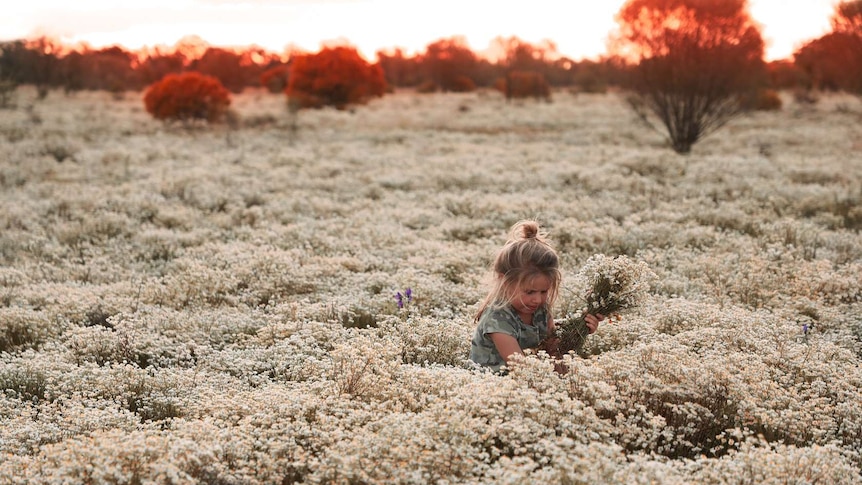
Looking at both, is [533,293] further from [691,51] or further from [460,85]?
[460,85]

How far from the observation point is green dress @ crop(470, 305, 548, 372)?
17.2ft

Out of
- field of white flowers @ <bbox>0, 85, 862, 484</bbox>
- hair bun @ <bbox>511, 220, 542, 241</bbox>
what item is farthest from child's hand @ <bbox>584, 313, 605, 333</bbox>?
hair bun @ <bbox>511, 220, 542, 241</bbox>

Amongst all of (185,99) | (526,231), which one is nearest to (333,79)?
(185,99)

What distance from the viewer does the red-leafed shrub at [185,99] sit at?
27.5 metres

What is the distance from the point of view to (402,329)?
629 cm

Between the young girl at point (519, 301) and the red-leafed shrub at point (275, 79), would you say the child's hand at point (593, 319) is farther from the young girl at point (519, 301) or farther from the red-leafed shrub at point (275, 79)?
the red-leafed shrub at point (275, 79)

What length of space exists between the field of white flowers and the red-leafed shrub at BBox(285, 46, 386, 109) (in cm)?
1911

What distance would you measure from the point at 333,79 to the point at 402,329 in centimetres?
3110

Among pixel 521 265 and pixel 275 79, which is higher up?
pixel 275 79

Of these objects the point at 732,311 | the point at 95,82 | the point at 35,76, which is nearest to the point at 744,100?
the point at 732,311

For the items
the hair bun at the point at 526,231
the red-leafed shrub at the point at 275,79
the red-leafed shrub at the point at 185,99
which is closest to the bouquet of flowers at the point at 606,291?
the hair bun at the point at 526,231

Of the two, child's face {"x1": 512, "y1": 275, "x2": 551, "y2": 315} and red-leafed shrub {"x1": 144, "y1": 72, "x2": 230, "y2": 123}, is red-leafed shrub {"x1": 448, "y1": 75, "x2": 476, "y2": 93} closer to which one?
red-leafed shrub {"x1": 144, "y1": 72, "x2": 230, "y2": 123}

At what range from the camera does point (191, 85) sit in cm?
2762

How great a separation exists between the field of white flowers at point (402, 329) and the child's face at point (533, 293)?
0.59 m
